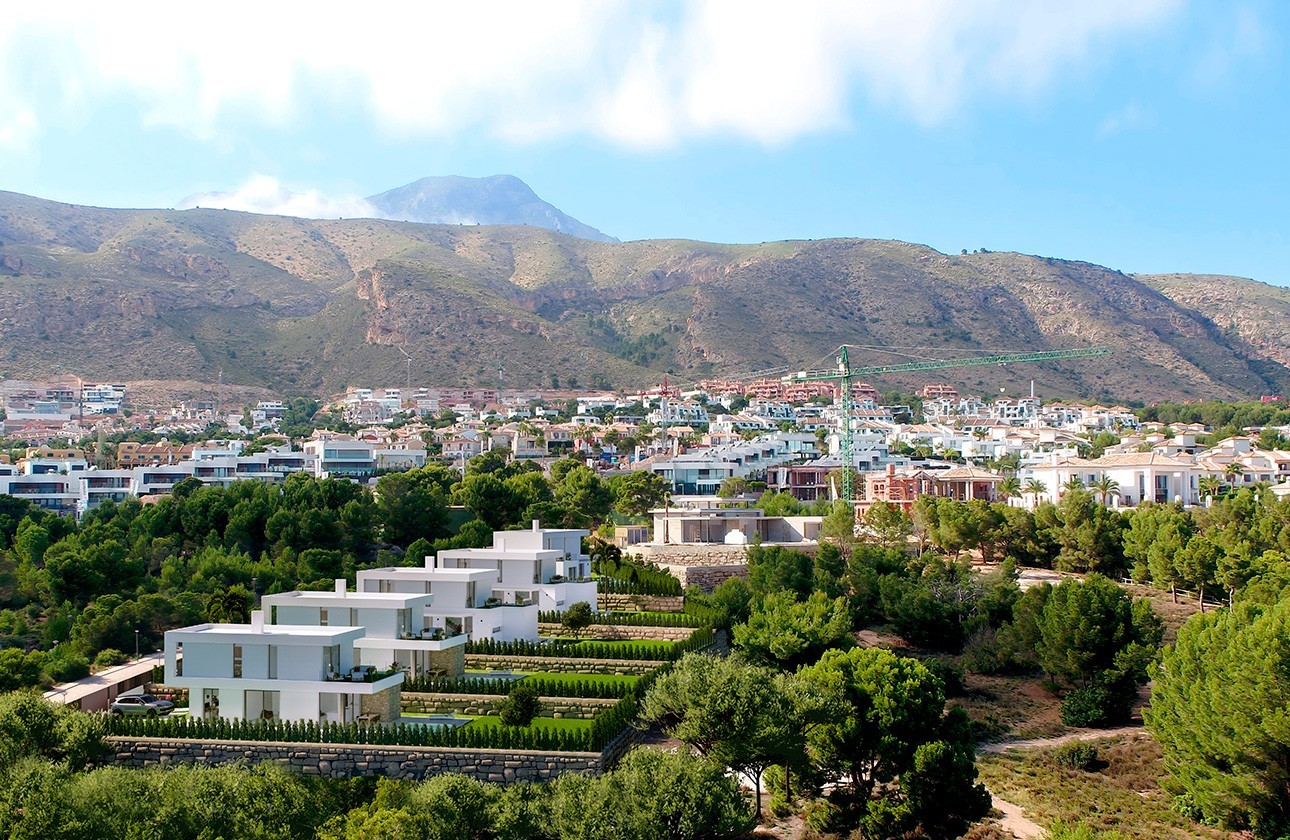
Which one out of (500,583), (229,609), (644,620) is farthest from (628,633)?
(229,609)

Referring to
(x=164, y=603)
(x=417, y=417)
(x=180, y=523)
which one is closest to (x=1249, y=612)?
(x=164, y=603)

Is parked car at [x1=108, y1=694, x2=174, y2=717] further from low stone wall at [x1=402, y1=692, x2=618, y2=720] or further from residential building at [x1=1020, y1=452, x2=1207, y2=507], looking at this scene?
residential building at [x1=1020, y1=452, x2=1207, y2=507]

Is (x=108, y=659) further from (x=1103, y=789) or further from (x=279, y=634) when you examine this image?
(x=1103, y=789)

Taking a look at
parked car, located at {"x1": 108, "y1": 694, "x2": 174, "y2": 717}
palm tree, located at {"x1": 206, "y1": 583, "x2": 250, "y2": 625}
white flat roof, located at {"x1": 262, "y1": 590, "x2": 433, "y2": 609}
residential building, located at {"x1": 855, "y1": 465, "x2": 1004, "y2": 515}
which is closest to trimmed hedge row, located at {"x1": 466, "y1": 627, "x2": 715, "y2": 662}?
white flat roof, located at {"x1": 262, "y1": 590, "x2": 433, "y2": 609}

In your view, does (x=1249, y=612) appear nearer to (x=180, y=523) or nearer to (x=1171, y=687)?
(x=1171, y=687)

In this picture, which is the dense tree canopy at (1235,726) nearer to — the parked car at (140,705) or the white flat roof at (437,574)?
the white flat roof at (437,574)
